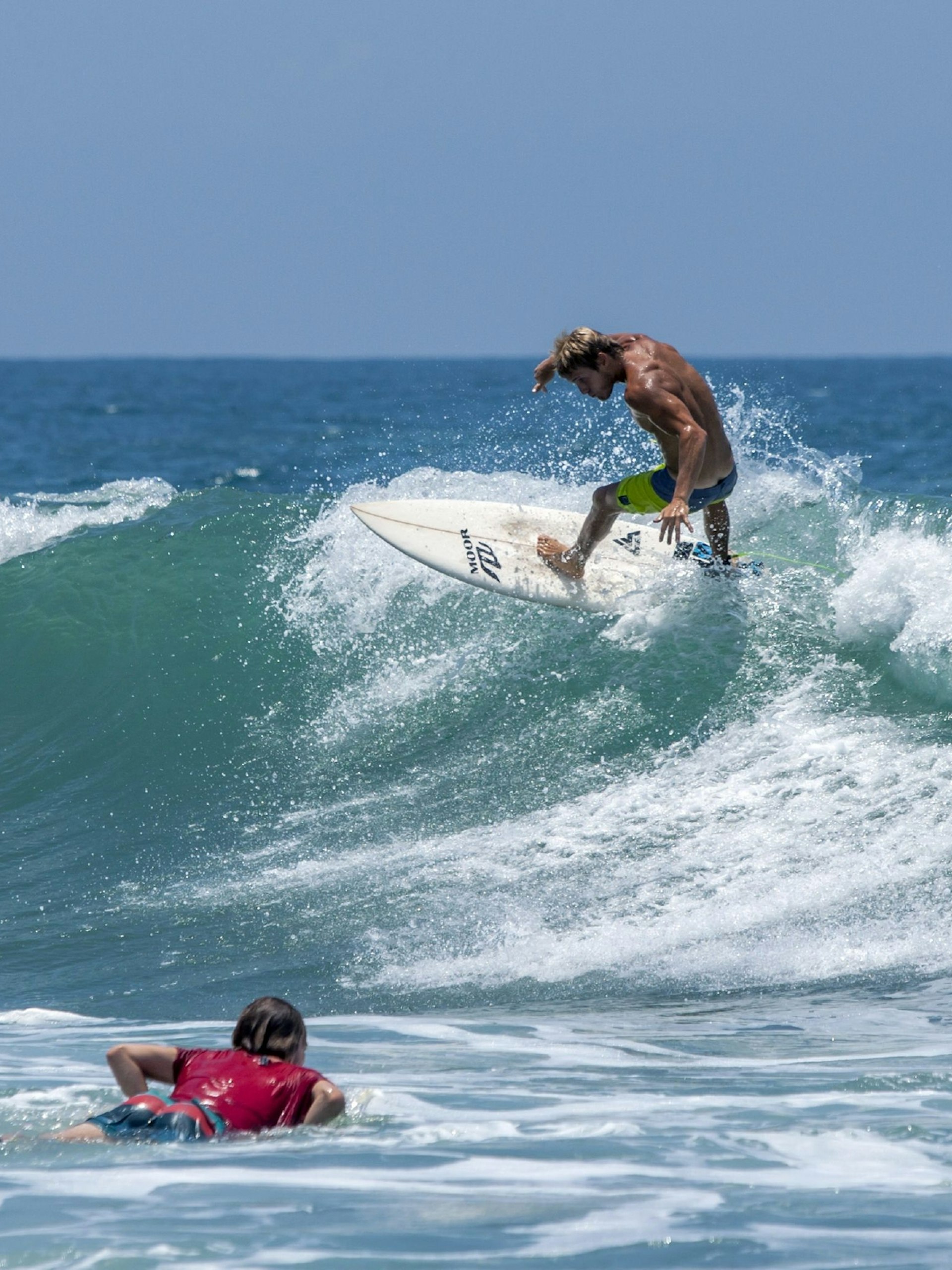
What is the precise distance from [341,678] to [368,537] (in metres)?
1.26

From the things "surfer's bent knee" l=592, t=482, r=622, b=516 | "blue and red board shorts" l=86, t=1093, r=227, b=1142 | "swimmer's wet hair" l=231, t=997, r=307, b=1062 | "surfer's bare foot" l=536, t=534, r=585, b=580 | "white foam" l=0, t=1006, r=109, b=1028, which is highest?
"surfer's bent knee" l=592, t=482, r=622, b=516

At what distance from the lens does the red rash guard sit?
11.8 ft

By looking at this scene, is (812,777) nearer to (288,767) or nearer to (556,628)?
(556,628)

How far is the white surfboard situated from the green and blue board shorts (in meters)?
0.66

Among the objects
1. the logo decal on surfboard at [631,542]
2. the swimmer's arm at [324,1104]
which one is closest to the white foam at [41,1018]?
the swimmer's arm at [324,1104]

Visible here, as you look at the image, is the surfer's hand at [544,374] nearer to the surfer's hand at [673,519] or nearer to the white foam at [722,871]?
the surfer's hand at [673,519]

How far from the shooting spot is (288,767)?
7.52 metres

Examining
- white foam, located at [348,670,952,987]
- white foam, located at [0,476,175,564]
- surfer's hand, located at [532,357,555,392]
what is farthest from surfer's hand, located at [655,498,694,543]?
white foam, located at [0,476,175,564]

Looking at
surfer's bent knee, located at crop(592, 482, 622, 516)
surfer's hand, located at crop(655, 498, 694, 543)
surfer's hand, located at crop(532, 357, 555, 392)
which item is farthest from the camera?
surfer's bent knee, located at crop(592, 482, 622, 516)

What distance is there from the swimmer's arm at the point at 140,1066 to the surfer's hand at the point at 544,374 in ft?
12.6

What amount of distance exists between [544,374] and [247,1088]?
4.12 m

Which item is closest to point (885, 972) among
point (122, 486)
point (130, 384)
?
point (122, 486)

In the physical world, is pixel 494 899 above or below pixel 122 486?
below

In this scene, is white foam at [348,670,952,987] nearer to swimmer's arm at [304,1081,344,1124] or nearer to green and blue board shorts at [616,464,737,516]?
green and blue board shorts at [616,464,737,516]
